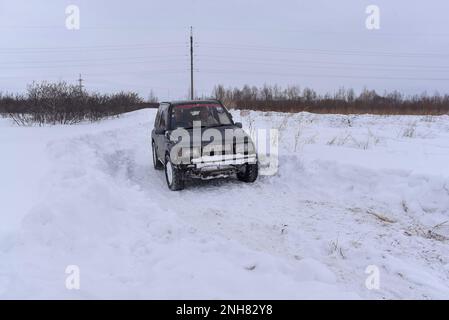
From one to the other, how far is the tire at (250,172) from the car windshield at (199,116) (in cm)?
137

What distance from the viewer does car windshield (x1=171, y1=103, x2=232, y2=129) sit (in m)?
8.07

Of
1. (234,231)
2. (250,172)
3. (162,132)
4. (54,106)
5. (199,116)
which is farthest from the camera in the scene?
(54,106)

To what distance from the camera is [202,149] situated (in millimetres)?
6922

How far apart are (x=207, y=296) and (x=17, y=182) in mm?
4457

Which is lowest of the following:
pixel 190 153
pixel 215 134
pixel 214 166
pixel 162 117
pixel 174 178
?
pixel 174 178

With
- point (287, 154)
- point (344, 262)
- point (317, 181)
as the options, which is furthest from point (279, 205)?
point (287, 154)

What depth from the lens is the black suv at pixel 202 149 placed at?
692 cm

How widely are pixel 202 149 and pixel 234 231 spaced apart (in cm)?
243

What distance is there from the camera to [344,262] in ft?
13.0

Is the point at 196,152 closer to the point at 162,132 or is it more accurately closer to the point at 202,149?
the point at 202,149

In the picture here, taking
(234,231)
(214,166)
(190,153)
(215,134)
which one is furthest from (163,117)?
(234,231)

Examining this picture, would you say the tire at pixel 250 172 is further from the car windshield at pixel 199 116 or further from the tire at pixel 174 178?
the car windshield at pixel 199 116

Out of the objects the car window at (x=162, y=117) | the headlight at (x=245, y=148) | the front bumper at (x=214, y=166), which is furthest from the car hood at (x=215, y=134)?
the car window at (x=162, y=117)

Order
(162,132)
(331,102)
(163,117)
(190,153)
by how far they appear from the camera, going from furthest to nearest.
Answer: (331,102)
(163,117)
(162,132)
(190,153)
